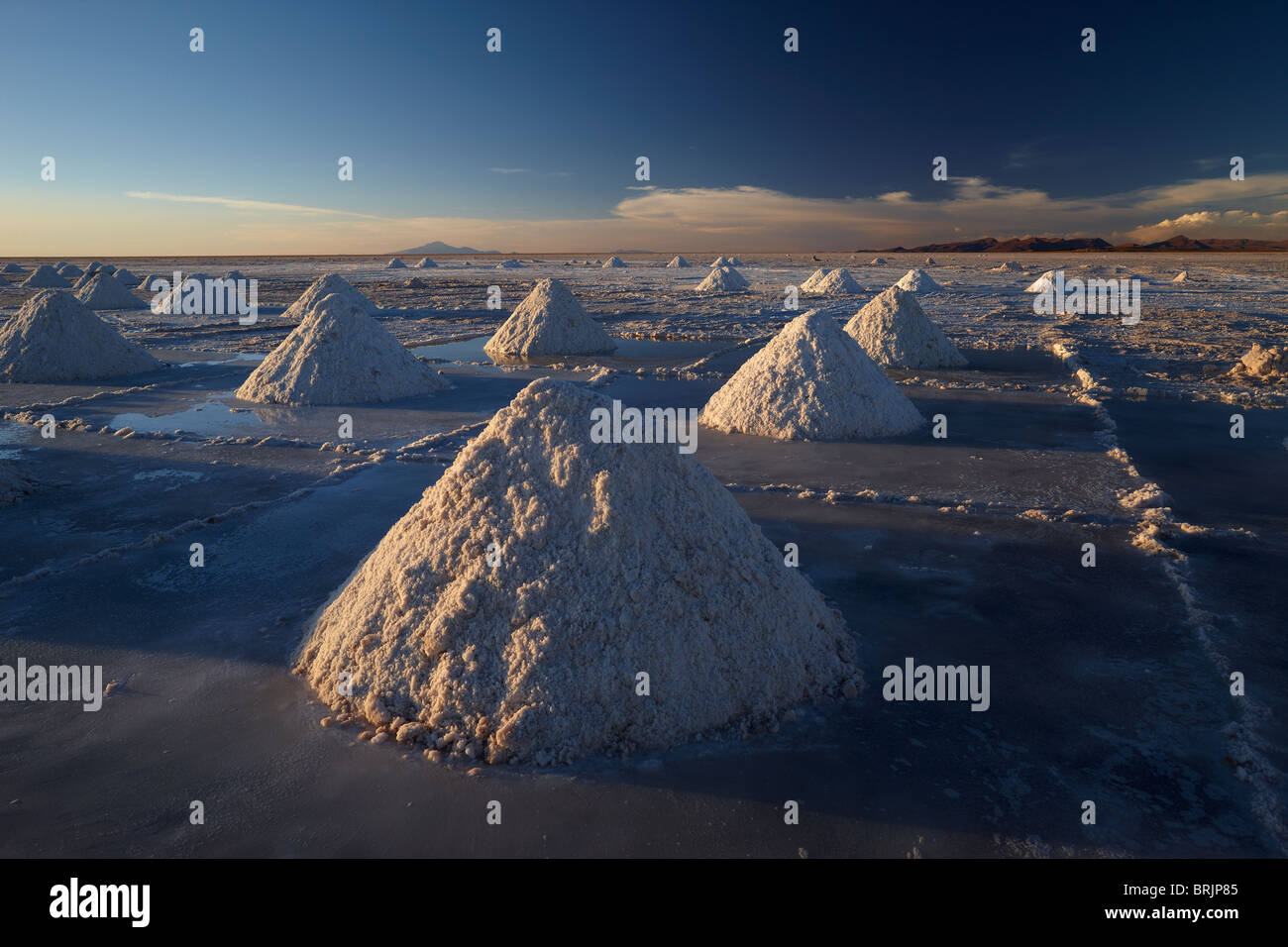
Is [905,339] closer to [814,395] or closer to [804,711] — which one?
[814,395]

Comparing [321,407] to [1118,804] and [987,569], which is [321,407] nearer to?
[987,569]

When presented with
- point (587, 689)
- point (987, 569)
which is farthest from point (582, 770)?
point (987, 569)

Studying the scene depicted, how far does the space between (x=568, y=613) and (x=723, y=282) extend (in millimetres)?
36987

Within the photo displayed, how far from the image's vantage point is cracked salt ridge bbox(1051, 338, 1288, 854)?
3.15m

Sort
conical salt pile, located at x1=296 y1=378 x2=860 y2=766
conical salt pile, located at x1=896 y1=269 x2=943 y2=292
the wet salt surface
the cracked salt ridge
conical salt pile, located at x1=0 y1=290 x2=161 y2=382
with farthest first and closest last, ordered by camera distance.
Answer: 1. conical salt pile, located at x1=896 y1=269 x2=943 y2=292
2. conical salt pile, located at x1=0 y1=290 x2=161 y2=382
3. conical salt pile, located at x1=296 y1=378 x2=860 y2=766
4. the cracked salt ridge
5. the wet salt surface

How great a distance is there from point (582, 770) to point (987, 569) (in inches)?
144

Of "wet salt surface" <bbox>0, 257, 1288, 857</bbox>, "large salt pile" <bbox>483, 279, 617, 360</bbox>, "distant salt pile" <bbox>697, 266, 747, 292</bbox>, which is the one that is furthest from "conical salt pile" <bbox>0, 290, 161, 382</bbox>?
"distant salt pile" <bbox>697, 266, 747, 292</bbox>

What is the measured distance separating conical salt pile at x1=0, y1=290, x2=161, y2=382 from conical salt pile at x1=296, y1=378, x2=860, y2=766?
1427 cm

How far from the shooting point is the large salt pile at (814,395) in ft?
31.9

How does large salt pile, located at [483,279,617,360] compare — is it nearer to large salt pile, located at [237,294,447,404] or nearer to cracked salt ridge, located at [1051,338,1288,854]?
large salt pile, located at [237,294,447,404]

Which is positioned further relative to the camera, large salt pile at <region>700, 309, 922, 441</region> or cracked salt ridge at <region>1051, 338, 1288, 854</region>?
large salt pile at <region>700, 309, 922, 441</region>

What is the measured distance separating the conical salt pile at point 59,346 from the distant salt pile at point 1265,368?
22015 millimetres

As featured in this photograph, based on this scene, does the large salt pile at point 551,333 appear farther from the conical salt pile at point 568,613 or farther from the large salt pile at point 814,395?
the conical salt pile at point 568,613

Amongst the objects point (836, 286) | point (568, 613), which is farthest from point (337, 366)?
point (836, 286)
